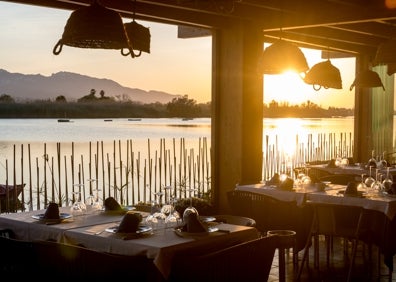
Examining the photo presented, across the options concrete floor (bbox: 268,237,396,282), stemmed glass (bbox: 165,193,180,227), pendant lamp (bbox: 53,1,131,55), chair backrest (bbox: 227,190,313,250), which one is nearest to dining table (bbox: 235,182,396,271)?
chair backrest (bbox: 227,190,313,250)

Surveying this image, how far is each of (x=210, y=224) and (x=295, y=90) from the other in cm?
845

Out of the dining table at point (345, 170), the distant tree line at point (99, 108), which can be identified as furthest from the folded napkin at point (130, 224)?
the dining table at point (345, 170)

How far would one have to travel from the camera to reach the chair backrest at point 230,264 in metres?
3.69

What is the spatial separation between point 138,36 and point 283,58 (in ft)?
4.46

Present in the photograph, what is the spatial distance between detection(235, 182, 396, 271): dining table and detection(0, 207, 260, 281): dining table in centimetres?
172

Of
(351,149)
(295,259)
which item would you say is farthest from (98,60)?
(351,149)

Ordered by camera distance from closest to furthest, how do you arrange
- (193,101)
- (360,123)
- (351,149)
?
(193,101) < (360,123) < (351,149)

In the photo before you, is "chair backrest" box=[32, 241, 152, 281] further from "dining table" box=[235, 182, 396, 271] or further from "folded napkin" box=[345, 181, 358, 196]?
"folded napkin" box=[345, 181, 358, 196]

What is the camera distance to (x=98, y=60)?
9273mm

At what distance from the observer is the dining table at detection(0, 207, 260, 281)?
3826mm

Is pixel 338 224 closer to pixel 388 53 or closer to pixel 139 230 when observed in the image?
pixel 388 53

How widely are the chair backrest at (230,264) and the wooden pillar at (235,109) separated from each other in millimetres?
4307

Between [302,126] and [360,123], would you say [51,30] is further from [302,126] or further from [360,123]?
[302,126]

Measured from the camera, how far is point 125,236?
4070mm
